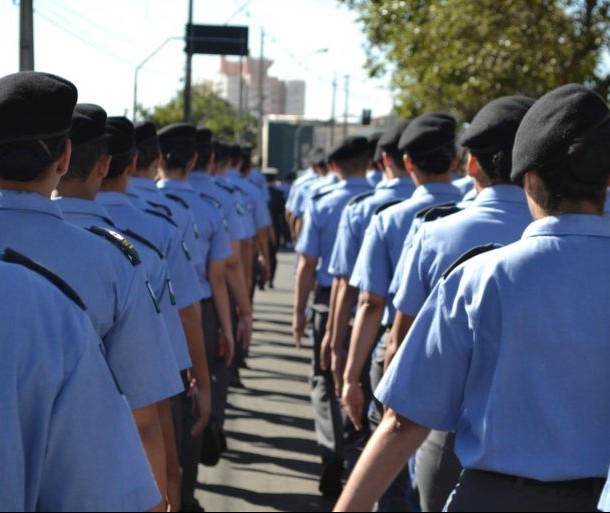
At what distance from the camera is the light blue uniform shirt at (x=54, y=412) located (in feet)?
7.95

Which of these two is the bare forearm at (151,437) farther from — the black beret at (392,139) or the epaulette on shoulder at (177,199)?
the black beret at (392,139)

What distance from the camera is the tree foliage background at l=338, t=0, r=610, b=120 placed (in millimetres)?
17531

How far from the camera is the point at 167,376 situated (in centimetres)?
350

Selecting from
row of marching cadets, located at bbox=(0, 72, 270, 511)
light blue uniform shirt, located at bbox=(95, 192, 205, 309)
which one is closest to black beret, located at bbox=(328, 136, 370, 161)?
row of marching cadets, located at bbox=(0, 72, 270, 511)

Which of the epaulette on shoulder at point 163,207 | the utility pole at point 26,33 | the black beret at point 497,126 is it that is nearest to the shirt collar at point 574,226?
the black beret at point 497,126

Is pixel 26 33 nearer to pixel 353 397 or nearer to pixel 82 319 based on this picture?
pixel 353 397

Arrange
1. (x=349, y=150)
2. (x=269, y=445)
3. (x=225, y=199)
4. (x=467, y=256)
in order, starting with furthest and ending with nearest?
(x=349, y=150) < (x=225, y=199) < (x=269, y=445) < (x=467, y=256)

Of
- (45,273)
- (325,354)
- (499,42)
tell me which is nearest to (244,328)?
(325,354)

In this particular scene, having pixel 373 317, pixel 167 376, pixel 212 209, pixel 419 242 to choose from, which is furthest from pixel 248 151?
pixel 167 376

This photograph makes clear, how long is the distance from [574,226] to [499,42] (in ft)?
52.3

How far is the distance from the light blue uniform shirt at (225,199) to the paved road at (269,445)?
5.13 feet

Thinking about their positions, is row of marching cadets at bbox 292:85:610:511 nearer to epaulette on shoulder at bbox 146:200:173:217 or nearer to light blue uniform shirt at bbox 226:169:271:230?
epaulette on shoulder at bbox 146:200:173:217

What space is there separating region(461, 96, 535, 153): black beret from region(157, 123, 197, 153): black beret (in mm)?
3271

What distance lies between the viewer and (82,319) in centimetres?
253
